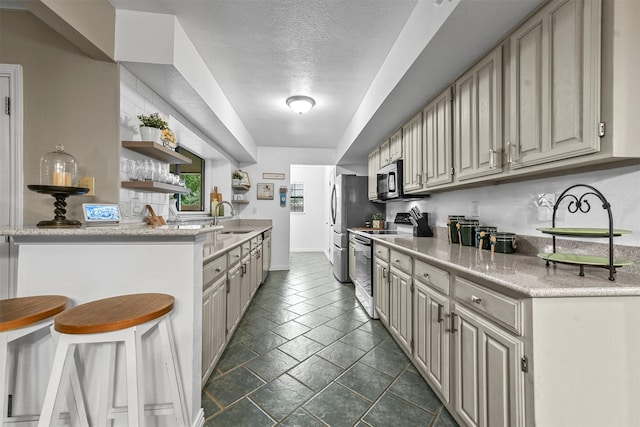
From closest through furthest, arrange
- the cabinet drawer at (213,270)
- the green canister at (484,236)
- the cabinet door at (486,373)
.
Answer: the cabinet door at (486,373), the cabinet drawer at (213,270), the green canister at (484,236)

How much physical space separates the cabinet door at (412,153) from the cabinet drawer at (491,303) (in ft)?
4.99

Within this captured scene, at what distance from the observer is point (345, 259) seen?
14.6 ft

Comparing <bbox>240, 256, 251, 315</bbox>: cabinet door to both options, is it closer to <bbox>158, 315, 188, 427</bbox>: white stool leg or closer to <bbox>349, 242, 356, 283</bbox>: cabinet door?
<bbox>158, 315, 188, 427</bbox>: white stool leg

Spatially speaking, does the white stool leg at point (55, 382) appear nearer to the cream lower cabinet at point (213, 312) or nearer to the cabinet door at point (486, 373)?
the cream lower cabinet at point (213, 312)

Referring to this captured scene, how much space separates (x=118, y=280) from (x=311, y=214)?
6.70 metres

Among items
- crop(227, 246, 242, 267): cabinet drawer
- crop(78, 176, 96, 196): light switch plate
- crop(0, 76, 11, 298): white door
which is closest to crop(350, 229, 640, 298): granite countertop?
crop(227, 246, 242, 267): cabinet drawer

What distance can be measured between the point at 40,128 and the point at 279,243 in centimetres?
394

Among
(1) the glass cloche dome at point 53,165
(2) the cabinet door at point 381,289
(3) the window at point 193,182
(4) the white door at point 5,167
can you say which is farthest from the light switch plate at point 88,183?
(2) the cabinet door at point 381,289

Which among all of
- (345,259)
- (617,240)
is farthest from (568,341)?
(345,259)

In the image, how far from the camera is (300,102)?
3123 mm

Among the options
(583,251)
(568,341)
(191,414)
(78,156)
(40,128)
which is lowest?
(191,414)

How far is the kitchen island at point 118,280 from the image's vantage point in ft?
4.35

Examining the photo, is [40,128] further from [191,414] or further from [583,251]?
[583,251]

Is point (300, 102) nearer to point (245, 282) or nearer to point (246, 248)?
point (246, 248)
